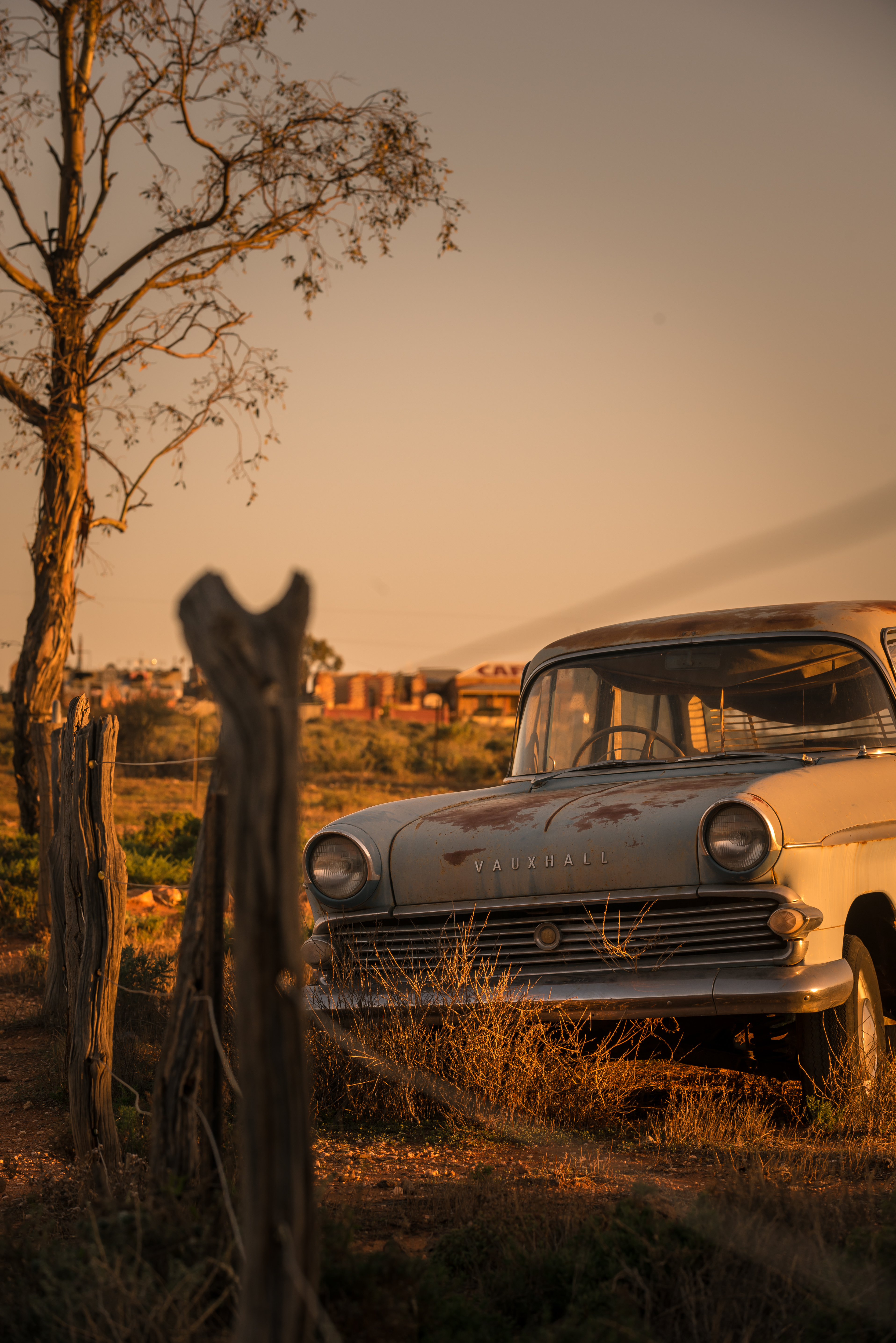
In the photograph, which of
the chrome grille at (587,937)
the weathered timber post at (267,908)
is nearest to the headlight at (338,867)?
the chrome grille at (587,937)

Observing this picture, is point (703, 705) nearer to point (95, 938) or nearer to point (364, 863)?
point (364, 863)

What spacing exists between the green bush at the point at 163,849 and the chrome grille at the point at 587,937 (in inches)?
229

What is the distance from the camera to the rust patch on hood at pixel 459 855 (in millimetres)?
4172

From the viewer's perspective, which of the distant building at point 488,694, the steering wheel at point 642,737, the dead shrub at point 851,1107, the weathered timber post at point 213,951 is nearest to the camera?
the weathered timber post at point 213,951

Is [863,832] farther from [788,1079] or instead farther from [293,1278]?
[293,1278]

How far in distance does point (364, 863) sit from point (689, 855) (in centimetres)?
125

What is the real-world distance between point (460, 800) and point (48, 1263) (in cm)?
278

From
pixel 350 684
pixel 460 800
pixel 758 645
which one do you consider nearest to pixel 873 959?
pixel 758 645

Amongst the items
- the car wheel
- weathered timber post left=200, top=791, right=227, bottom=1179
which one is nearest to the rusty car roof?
the car wheel

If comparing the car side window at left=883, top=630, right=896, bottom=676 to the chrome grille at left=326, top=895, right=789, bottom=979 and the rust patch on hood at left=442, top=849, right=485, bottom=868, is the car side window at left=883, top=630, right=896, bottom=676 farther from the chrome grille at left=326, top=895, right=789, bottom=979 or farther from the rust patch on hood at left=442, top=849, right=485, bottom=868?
the rust patch on hood at left=442, top=849, right=485, bottom=868

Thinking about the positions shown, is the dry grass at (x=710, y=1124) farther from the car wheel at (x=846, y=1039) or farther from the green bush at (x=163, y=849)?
the green bush at (x=163, y=849)

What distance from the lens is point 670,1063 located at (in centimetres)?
461

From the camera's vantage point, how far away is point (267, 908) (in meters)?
1.78

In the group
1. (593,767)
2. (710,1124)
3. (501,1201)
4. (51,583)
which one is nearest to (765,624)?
(593,767)
